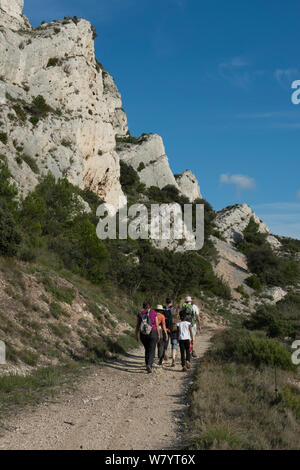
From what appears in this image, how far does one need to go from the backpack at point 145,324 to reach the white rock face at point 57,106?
2475 cm

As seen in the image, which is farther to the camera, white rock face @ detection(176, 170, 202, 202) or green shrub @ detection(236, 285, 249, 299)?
white rock face @ detection(176, 170, 202, 202)

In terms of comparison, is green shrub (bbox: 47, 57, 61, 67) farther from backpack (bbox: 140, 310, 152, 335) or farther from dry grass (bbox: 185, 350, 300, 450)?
dry grass (bbox: 185, 350, 300, 450)

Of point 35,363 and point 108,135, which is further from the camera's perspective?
point 108,135

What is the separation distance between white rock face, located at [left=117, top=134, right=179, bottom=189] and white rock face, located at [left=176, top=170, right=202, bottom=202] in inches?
243

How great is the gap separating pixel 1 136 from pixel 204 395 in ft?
111

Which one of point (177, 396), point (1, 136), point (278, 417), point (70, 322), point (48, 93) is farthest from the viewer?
point (48, 93)

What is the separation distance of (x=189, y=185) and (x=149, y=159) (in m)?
13.8

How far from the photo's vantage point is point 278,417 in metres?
6.29

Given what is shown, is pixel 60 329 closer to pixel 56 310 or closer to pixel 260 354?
pixel 56 310

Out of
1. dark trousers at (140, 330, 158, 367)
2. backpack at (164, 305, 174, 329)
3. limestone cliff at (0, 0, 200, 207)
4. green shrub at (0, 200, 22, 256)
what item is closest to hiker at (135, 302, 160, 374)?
dark trousers at (140, 330, 158, 367)

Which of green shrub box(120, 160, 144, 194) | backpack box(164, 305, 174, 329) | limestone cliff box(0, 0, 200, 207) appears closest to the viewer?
backpack box(164, 305, 174, 329)

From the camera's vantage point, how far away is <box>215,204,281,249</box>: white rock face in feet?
259
